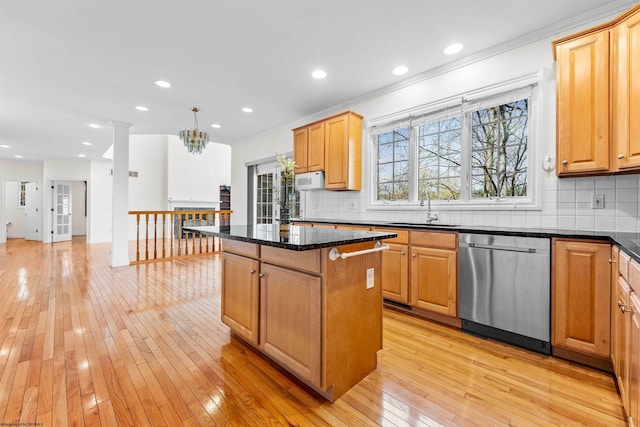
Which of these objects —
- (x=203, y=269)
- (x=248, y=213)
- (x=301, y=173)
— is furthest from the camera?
(x=248, y=213)

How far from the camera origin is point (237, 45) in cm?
281

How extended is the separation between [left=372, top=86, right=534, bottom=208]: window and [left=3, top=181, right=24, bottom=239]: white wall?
40.6 ft

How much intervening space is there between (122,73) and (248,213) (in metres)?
3.69

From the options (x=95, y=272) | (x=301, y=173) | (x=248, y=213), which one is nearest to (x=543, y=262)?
(x=301, y=173)

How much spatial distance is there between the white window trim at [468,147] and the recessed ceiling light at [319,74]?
36.1 inches

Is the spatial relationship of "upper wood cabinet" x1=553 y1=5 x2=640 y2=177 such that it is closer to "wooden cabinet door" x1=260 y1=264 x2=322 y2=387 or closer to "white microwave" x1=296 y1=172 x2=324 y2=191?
"wooden cabinet door" x1=260 y1=264 x2=322 y2=387

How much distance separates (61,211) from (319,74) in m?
10.0

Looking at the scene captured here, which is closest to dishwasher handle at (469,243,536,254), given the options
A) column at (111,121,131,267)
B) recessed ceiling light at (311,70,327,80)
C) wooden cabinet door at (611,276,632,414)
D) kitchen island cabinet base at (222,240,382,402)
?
wooden cabinet door at (611,276,632,414)

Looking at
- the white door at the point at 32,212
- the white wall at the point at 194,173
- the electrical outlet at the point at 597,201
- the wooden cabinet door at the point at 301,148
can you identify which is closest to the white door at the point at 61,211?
the white door at the point at 32,212

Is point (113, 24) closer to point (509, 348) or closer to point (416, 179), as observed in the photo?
point (416, 179)

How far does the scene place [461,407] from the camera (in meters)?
1.57

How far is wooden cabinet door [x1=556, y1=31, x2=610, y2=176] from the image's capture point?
204cm

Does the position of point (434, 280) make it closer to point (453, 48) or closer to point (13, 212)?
point (453, 48)

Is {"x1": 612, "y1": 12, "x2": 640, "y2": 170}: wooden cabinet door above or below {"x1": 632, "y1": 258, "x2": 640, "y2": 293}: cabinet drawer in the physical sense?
above
